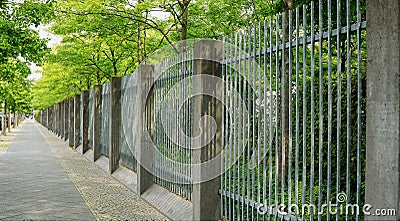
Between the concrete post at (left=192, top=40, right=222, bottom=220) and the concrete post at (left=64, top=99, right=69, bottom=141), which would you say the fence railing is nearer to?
the concrete post at (left=192, top=40, right=222, bottom=220)

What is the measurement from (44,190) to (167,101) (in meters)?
3.64

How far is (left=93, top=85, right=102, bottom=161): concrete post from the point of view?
53.3ft

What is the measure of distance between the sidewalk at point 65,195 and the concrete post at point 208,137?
4.25 ft

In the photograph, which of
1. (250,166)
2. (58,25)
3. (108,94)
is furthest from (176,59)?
(58,25)

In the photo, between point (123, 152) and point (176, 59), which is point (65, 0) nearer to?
point (123, 152)

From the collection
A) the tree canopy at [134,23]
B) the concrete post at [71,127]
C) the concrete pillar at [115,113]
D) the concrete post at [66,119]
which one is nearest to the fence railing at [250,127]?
the concrete pillar at [115,113]

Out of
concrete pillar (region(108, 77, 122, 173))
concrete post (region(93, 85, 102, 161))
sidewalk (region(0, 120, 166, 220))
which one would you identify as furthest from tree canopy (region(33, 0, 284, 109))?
sidewalk (region(0, 120, 166, 220))

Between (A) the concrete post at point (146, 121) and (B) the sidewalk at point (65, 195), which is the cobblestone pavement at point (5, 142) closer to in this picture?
(B) the sidewalk at point (65, 195)

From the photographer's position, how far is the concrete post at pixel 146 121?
9.79 meters

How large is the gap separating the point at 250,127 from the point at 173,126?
288 centimetres

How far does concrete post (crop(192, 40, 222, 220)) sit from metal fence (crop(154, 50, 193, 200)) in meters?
0.67

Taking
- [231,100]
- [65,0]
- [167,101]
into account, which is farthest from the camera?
[65,0]

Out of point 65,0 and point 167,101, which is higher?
point 65,0

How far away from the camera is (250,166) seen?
577 cm
